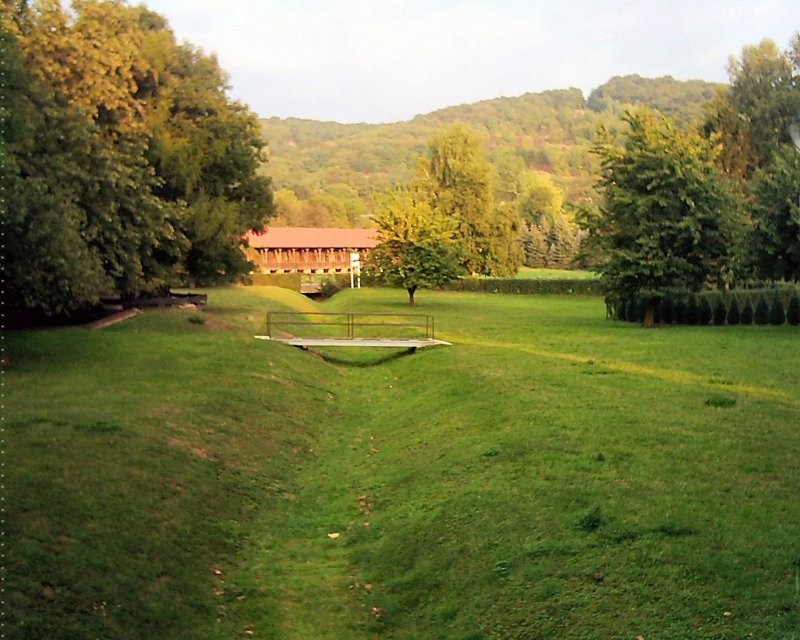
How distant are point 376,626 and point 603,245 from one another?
28.4 m

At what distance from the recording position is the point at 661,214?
108 ft

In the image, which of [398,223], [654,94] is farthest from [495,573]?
[654,94]

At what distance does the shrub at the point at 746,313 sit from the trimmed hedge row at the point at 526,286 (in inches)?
1278

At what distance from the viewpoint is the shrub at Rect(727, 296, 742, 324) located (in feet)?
118

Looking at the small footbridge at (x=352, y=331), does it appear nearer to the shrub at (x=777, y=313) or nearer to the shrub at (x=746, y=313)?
the shrub at (x=746, y=313)

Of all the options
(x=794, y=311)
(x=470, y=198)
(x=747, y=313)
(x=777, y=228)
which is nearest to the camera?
(x=777, y=228)

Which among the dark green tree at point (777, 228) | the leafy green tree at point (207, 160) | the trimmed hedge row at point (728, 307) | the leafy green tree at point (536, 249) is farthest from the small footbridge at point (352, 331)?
the leafy green tree at point (536, 249)

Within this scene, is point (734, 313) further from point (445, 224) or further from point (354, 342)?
point (445, 224)

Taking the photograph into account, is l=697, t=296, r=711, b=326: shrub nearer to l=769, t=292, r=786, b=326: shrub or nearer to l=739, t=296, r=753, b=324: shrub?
l=739, t=296, r=753, b=324: shrub

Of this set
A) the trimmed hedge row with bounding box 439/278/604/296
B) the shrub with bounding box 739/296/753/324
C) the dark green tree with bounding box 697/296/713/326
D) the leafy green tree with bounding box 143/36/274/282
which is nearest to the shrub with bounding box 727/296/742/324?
the shrub with bounding box 739/296/753/324

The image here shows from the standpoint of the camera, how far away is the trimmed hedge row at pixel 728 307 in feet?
115

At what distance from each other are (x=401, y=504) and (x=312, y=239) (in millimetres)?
83978

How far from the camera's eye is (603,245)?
34062 mm

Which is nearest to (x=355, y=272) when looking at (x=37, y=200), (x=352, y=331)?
(x=352, y=331)
